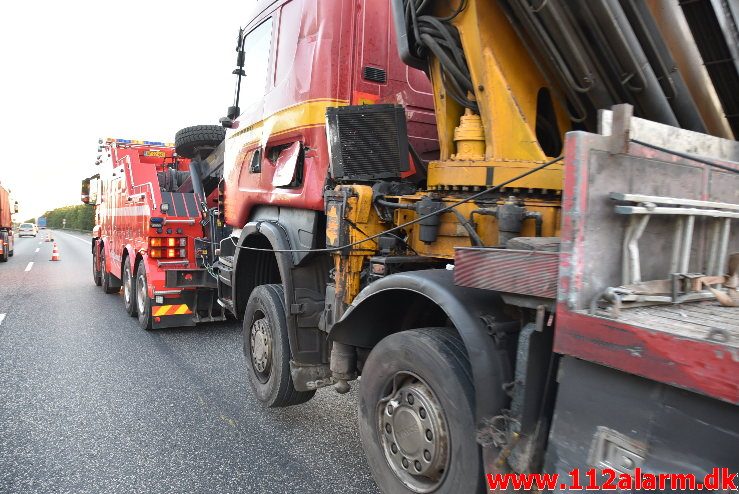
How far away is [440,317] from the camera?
112 inches

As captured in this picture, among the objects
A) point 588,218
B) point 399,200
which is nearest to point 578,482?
point 588,218

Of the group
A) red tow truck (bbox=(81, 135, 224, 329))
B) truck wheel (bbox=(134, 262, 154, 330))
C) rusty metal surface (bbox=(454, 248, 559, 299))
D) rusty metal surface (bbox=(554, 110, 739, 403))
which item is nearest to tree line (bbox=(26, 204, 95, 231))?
red tow truck (bbox=(81, 135, 224, 329))

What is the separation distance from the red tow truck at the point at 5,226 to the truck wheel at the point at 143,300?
560 inches

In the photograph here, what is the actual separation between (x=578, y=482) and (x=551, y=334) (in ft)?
1.71

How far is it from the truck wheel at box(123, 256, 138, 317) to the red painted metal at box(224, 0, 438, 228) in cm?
437

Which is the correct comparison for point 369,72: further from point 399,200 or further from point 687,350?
point 687,350

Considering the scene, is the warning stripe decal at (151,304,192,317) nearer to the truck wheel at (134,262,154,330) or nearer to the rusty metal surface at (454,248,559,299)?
the truck wheel at (134,262,154,330)

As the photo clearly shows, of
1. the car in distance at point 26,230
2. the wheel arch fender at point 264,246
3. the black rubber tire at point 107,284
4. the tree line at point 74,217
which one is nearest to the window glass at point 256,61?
the wheel arch fender at point 264,246

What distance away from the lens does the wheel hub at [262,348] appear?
13.1 ft

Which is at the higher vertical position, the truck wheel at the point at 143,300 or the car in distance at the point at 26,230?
the truck wheel at the point at 143,300

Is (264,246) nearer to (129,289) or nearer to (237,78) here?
(237,78)

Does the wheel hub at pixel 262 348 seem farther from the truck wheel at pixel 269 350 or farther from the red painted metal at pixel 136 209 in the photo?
the red painted metal at pixel 136 209

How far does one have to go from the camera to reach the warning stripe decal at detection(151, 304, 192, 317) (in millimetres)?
6684

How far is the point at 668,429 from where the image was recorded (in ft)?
4.81
